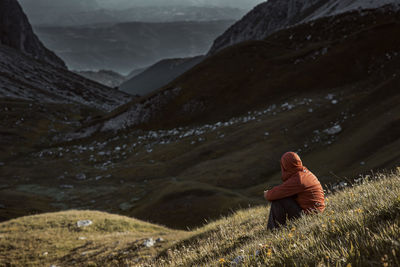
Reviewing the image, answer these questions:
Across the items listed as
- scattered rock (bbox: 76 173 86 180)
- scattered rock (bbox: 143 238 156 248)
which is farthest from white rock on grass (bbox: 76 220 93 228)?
scattered rock (bbox: 76 173 86 180)

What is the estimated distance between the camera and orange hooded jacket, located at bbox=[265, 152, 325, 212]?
686 centimetres

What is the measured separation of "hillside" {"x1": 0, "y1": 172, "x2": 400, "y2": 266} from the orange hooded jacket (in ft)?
1.49

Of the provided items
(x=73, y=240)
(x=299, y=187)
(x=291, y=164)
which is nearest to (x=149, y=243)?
(x=73, y=240)

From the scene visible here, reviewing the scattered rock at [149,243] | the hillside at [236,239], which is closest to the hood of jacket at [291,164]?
the hillside at [236,239]

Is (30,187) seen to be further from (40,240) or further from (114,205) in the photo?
(40,240)

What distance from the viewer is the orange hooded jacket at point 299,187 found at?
686 centimetres

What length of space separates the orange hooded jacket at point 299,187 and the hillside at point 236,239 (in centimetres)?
45

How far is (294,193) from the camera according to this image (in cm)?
693

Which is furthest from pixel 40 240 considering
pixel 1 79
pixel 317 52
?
pixel 1 79

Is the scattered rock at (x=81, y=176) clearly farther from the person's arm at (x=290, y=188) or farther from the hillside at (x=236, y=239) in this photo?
A: the person's arm at (x=290, y=188)

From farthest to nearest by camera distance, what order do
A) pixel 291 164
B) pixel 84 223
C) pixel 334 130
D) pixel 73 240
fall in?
pixel 334 130 → pixel 84 223 → pixel 73 240 → pixel 291 164

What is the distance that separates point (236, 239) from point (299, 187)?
6.93 ft

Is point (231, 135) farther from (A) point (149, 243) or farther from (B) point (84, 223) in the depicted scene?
(A) point (149, 243)

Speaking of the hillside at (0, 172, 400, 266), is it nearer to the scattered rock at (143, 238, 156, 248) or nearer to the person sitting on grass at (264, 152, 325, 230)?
the scattered rock at (143, 238, 156, 248)
